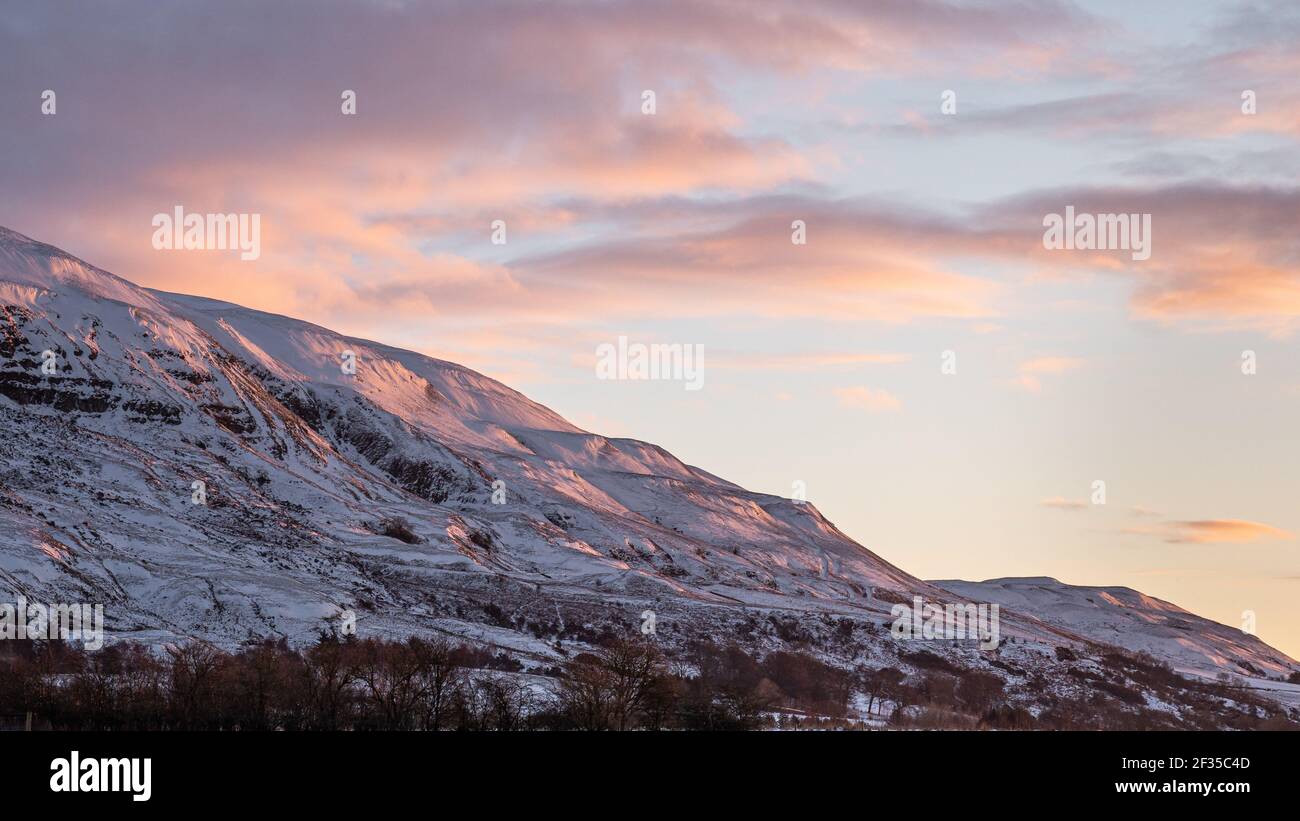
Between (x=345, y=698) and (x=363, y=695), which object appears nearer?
(x=345, y=698)

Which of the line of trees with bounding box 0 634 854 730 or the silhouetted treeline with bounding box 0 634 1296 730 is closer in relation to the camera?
the line of trees with bounding box 0 634 854 730

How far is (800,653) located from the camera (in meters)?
186

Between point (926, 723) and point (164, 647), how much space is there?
67.0m

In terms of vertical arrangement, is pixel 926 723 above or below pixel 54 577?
below

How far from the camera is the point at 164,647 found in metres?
137

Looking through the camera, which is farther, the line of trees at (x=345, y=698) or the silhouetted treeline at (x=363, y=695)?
the silhouetted treeline at (x=363, y=695)
